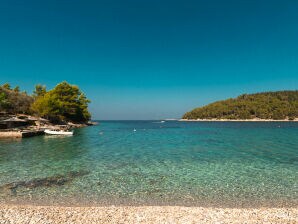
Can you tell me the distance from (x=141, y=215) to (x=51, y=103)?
72924 millimetres

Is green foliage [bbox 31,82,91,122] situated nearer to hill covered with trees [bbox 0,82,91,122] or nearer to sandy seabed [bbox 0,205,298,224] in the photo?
hill covered with trees [bbox 0,82,91,122]

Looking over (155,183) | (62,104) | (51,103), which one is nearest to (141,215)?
(155,183)

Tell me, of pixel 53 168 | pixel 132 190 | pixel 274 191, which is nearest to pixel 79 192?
pixel 132 190

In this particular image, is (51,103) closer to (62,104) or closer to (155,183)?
(62,104)

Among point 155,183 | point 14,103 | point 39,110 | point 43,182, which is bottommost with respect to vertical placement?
point 155,183

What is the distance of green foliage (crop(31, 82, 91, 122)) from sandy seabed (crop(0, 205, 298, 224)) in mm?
68762

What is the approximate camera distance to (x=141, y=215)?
8.46m

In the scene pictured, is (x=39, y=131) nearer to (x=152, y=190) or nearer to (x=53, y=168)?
(x=53, y=168)

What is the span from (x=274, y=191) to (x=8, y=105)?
77183mm

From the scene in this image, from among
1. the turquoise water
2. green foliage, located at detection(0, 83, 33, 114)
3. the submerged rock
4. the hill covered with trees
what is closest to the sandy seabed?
the turquoise water

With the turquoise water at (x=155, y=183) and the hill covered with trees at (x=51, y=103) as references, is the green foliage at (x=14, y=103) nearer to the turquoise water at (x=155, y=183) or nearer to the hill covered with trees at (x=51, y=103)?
the hill covered with trees at (x=51, y=103)

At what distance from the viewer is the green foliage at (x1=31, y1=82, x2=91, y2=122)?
238ft

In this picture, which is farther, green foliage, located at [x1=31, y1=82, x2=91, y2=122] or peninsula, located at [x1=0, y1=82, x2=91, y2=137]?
green foliage, located at [x1=31, y1=82, x2=91, y2=122]

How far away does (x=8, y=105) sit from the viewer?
69.6 m
